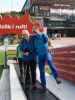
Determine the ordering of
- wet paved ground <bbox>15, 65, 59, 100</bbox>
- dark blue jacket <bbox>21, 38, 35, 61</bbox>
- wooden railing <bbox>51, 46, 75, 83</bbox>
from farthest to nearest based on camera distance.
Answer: wooden railing <bbox>51, 46, 75, 83</bbox> < dark blue jacket <bbox>21, 38, 35, 61</bbox> < wet paved ground <bbox>15, 65, 59, 100</bbox>

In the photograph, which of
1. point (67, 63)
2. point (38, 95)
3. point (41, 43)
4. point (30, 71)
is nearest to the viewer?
point (38, 95)

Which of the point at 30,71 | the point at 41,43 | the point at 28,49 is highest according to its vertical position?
the point at 41,43

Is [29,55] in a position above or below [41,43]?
below

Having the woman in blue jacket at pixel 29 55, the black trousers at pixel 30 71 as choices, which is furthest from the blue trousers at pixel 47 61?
the black trousers at pixel 30 71

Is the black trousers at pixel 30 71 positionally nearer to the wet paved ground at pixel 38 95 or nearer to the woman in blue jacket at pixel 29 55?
the woman in blue jacket at pixel 29 55

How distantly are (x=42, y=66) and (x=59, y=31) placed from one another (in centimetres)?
11192

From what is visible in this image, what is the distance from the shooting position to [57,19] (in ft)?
397

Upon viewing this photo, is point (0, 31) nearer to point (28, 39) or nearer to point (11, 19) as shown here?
point (11, 19)

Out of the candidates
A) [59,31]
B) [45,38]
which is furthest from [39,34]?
[59,31]

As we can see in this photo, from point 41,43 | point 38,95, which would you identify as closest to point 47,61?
point 41,43

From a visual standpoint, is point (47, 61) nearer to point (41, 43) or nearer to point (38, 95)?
point (41, 43)

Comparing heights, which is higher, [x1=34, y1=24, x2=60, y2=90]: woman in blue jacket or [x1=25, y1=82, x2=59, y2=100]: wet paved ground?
[x1=34, y1=24, x2=60, y2=90]: woman in blue jacket

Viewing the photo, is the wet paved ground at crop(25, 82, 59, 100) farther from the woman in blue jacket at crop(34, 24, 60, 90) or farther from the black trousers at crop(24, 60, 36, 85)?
the black trousers at crop(24, 60, 36, 85)

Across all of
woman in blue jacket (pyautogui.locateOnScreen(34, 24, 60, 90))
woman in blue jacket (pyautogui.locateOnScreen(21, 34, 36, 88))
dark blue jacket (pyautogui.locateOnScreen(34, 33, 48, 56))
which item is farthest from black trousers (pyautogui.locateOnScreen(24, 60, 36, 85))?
dark blue jacket (pyautogui.locateOnScreen(34, 33, 48, 56))
